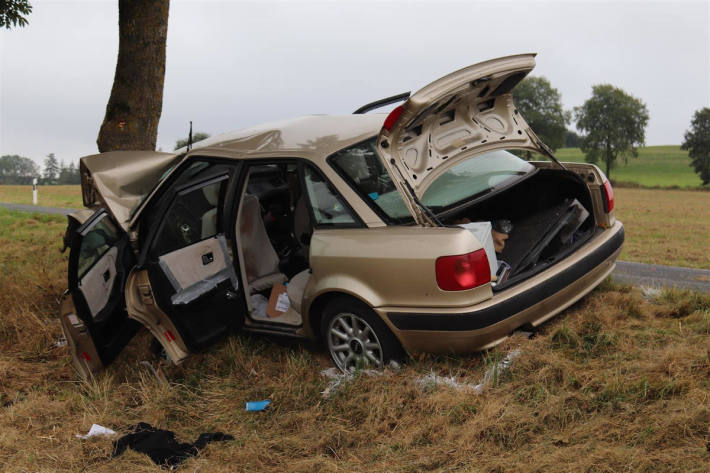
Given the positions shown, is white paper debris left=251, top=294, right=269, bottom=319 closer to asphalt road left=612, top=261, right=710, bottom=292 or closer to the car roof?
the car roof

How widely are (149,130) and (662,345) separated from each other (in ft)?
20.6

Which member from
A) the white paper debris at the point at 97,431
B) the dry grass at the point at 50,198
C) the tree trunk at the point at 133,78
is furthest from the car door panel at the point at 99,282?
the dry grass at the point at 50,198

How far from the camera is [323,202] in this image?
4.53 metres

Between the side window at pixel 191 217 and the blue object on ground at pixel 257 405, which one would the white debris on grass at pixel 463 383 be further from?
the side window at pixel 191 217

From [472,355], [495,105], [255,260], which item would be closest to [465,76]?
[495,105]

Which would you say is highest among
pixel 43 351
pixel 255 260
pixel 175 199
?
pixel 175 199

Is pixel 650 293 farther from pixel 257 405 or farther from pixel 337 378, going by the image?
pixel 257 405

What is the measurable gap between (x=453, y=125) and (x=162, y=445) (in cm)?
283

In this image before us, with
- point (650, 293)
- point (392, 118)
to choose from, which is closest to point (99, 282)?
point (392, 118)

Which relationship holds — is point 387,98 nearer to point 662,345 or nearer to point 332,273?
point 332,273

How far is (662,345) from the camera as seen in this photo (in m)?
4.33

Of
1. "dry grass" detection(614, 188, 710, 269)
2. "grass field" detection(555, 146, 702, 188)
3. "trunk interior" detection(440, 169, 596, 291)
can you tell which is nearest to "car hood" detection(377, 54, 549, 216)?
"trunk interior" detection(440, 169, 596, 291)

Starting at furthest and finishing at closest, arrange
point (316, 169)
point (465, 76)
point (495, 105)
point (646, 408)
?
point (495, 105) → point (316, 169) → point (465, 76) → point (646, 408)

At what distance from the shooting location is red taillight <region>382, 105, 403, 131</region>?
403 centimetres
